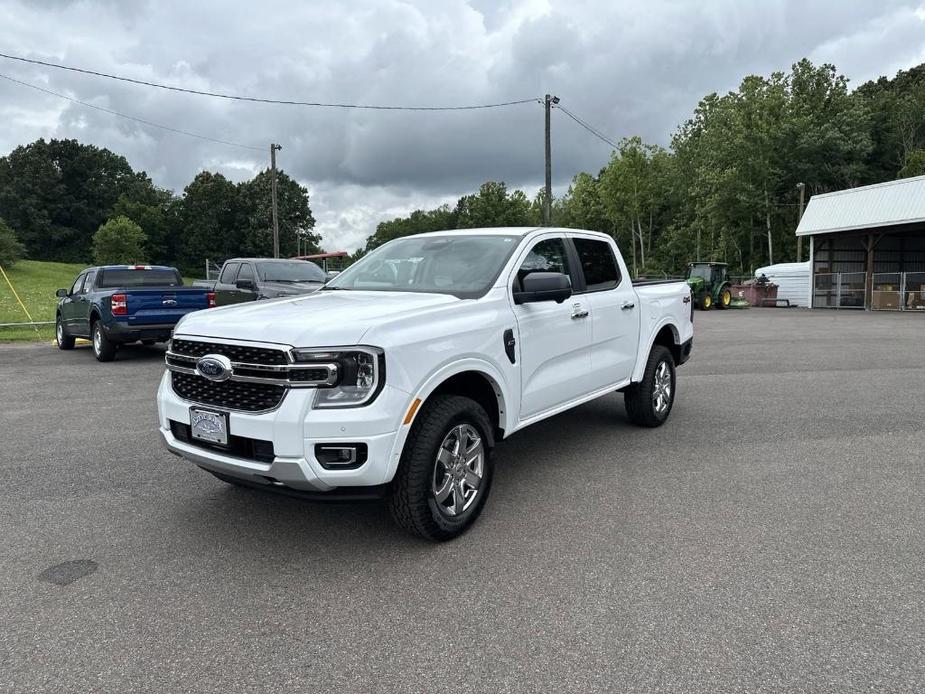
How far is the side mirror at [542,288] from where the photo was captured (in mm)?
4219

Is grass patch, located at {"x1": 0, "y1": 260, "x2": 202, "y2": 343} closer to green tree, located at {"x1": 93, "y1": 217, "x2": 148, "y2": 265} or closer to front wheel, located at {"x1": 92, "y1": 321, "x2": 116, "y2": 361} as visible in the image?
front wheel, located at {"x1": 92, "y1": 321, "x2": 116, "y2": 361}

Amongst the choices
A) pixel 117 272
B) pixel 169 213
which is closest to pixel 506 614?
pixel 117 272

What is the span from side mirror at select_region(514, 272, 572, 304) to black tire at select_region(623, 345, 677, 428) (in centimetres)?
214

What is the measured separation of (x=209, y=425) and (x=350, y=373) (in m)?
0.91

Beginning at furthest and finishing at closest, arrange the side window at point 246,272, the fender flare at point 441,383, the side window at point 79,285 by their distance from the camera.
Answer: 1. the side window at point 246,272
2. the side window at point 79,285
3. the fender flare at point 441,383

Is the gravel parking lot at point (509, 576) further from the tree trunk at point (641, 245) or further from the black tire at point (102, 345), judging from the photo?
the tree trunk at point (641, 245)

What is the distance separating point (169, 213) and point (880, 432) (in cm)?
10046

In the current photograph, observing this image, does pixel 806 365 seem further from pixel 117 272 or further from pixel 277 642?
pixel 117 272

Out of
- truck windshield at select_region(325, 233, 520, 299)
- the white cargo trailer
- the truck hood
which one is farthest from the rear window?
the white cargo trailer

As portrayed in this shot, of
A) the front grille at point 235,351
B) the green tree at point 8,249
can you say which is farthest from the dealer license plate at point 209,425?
the green tree at point 8,249

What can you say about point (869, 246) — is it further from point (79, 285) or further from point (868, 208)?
point (79, 285)

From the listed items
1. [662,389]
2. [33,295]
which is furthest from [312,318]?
[33,295]

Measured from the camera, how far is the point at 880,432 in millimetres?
6309

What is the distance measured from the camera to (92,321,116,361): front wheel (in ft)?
37.2
